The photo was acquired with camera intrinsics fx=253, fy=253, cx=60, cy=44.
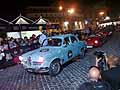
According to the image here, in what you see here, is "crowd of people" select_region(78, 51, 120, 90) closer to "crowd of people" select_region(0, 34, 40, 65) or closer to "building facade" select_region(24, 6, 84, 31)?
"crowd of people" select_region(0, 34, 40, 65)

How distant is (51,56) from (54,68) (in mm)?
668

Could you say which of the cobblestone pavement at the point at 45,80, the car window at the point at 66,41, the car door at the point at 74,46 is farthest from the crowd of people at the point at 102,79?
the car door at the point at 74,46

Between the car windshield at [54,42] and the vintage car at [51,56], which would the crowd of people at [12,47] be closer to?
the car windshield at [54,42]

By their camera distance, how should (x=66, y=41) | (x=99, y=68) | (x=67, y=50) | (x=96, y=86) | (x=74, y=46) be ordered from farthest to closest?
Result: 1. (x=74, y=46)
2. (x=66, y=41)
3. (x=67, y=50)
4. (x=99, y=68)
5. (x=96, y=86)

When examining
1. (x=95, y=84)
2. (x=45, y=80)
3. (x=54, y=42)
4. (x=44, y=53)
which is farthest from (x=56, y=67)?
(x=95, y=84)

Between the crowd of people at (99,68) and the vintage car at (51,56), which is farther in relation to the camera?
the vintage car at (51,56)

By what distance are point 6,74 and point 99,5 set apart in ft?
201

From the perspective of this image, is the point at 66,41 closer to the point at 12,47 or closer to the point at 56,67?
the point at 56,67

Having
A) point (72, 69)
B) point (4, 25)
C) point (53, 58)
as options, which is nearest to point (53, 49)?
point (53, 58)

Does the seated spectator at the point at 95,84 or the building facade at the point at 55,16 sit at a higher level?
the building facade at the point at 55,16

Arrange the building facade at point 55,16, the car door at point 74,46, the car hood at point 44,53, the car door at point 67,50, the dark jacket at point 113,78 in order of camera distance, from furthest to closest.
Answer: the building facade at point 55,16 → the car door at point 74,46 → the car door at point 67,50 → the car hood at point 44,53 → the dark jacket at point 113,78

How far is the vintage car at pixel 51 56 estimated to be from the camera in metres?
12.1

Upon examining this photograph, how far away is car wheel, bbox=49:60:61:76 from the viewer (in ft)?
40.3

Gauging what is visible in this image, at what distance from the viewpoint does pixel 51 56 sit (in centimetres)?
1225
